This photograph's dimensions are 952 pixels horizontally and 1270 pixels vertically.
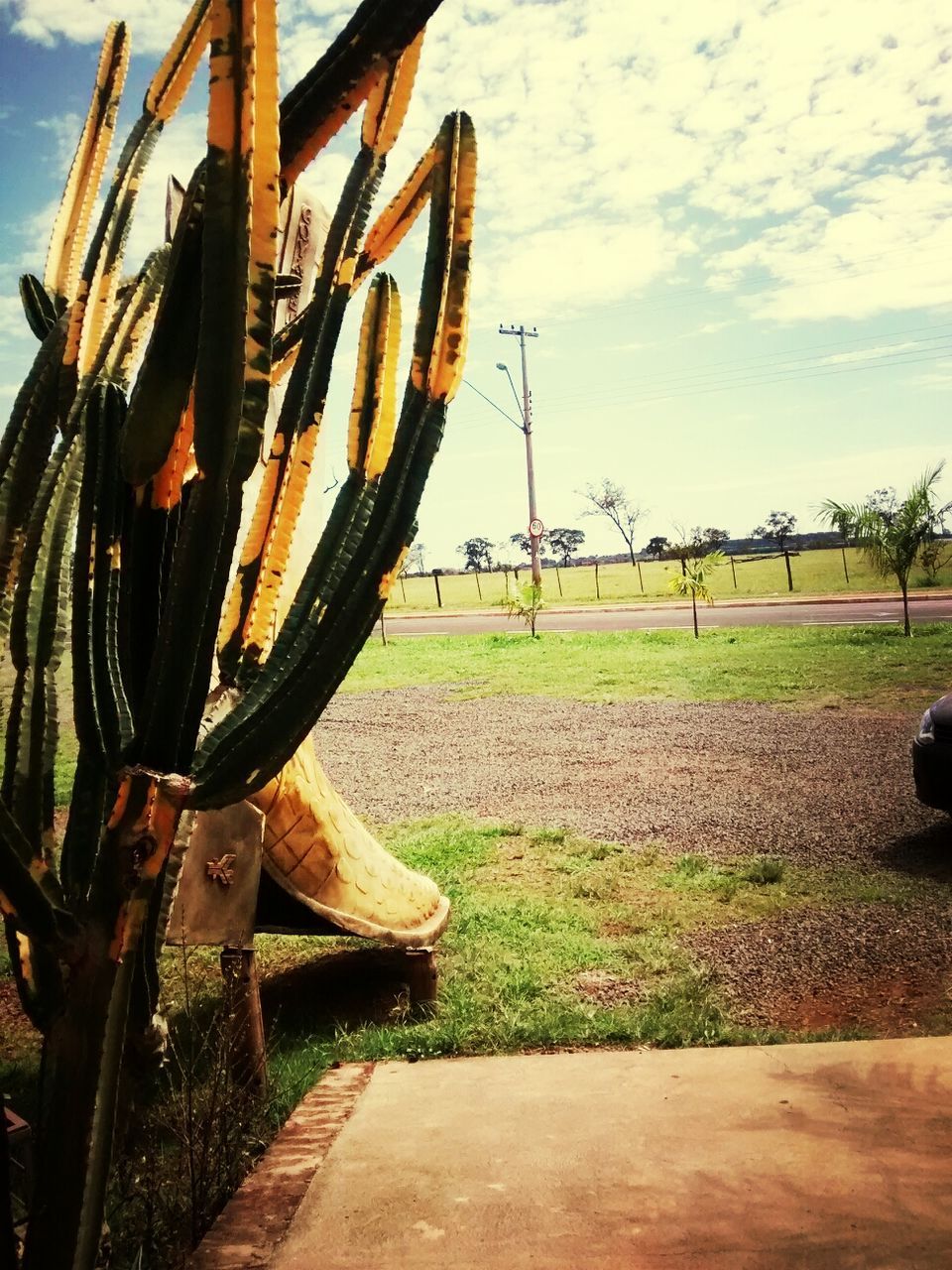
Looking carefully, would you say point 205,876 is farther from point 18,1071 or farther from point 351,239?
point 351,239

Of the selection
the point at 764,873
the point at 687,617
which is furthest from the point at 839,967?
the point at 687,617

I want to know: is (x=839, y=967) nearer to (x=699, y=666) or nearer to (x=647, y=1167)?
(x=647, y=1167)

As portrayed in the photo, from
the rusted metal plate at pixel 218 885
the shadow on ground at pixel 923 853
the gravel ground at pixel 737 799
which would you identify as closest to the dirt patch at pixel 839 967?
the gravel ground at pixel 737 799

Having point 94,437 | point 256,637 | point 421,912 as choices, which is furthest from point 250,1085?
point 94,437

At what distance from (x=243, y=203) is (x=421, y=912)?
Answer: 7.46 ft

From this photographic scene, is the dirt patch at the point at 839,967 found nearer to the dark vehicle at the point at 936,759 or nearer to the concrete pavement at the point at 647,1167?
the concrete pavement at the point at 647,1167

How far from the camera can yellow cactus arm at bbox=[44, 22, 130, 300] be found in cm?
182

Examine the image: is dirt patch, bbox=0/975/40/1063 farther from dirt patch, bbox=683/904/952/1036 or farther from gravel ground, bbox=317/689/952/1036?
dirt patch, bbox=683/904/952/1036

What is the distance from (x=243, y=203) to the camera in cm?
110

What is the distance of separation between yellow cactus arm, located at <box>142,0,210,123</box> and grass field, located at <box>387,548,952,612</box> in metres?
16.3

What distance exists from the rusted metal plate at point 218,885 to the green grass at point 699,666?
6.77 metres

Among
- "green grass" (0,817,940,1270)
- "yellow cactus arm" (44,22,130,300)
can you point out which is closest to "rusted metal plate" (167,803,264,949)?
"green grass" (0,817,940,1270)

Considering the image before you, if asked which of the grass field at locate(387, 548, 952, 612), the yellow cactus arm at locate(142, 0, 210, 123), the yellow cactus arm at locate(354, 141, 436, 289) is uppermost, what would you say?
the yellow cactus arm at locate(142, 0, 210, 123)

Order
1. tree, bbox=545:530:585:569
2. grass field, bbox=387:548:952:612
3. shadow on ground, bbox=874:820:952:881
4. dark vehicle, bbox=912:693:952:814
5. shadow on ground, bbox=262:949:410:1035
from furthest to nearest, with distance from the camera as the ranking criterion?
tree, bbox=545:530:585:569
grass field, bbox=387:548:952:612
dark vehicle, bbox=912:693:952:814
shadow on ground, bbox=874:820:952:881
shadow on ground, bbox=262:949:410:1035
